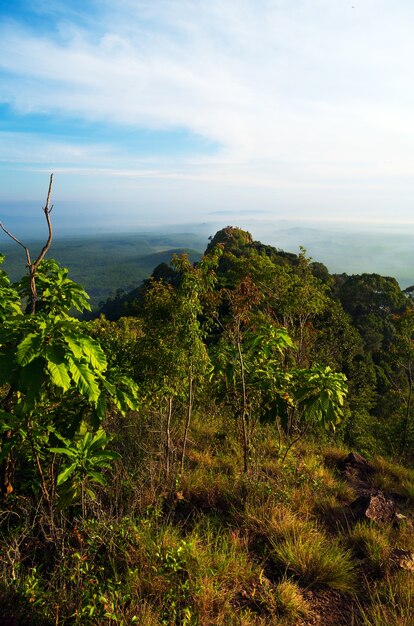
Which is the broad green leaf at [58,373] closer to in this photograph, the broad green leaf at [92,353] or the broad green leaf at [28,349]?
the broad green leaf at [28,349]

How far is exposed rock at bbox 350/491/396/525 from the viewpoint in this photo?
4.96 m

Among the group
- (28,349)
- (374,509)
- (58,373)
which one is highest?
(28,349)

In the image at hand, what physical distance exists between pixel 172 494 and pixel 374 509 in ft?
9.43

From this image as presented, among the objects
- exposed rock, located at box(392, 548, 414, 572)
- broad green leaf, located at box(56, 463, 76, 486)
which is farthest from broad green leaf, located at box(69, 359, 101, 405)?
exposed rock, located at box(392, 548, 414, 572)

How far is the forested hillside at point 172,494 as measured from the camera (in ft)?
10.0

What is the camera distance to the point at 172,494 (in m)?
4.99

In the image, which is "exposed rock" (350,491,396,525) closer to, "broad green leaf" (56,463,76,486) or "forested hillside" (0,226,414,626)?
"forested hillside" (0,226,414,626)

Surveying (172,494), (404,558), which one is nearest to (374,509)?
(404,558)

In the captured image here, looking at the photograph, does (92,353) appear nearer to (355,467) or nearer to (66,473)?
(66,473)

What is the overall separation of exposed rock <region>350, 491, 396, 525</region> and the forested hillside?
1.0 inches

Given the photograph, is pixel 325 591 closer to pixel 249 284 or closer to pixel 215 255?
pixel 249 284

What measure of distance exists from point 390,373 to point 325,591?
28287mm

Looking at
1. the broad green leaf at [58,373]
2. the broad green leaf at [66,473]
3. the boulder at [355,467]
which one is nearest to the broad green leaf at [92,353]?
the broad green leaf at [58,373]

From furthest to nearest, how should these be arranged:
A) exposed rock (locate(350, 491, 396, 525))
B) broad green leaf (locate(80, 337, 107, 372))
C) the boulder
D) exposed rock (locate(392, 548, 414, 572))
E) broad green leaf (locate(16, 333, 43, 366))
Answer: the boulder, exposed rock (locate(350, 491, 396, 525)), exposed rock (locate(392, 548, 414, 572)), broad green leaf (locate(80, 337, 107, 372)), broad green leaf (locate(16, 333, 43, 366))
